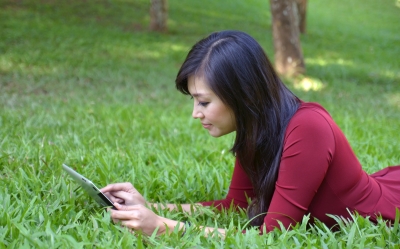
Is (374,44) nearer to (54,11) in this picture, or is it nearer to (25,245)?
(54,11)

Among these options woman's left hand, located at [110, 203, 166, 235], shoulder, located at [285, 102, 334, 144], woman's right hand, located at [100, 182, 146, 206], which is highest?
shoulder, located at [285, 102, 334, 144]

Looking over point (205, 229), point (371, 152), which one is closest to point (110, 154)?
point (205, 229)

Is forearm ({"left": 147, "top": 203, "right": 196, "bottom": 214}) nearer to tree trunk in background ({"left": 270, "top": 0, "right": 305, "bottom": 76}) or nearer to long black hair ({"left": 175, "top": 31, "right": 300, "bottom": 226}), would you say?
long black hair ({"left": 175, "top": 31, "right": 300, "bottom": 226})

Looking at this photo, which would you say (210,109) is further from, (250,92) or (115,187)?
(115,187)

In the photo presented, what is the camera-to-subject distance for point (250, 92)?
2.29 m

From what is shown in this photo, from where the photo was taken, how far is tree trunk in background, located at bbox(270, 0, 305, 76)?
8.89m

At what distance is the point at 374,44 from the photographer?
622 inches

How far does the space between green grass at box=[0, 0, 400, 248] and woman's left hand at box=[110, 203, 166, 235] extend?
1.8 inches

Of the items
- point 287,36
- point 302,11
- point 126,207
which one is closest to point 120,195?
point 126,207

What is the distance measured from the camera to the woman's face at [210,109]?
232 cm

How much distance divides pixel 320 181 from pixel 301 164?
0.12 meters

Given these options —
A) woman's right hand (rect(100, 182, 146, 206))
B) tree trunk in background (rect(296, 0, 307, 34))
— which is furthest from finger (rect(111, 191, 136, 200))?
tree trunk in background (rect(296, 0, 307, 34))

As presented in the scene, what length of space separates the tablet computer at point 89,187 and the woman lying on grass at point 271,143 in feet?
0.21

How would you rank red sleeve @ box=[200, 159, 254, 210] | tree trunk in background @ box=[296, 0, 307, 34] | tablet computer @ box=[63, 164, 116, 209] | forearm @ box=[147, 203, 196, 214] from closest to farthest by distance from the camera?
tablet computer @ box=[63, 164, 116, 209], forearm @ box=[147, 203, 196, 214], red sleeve @ box=[200, 159, 254, 210], tree trunk in background @ box=[296, 0, 307, 34]
